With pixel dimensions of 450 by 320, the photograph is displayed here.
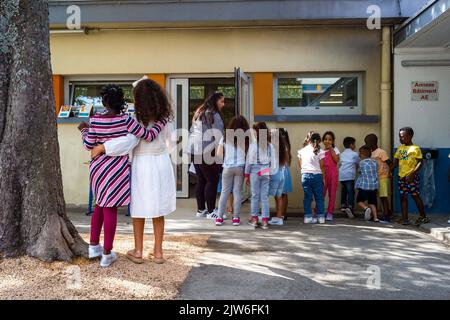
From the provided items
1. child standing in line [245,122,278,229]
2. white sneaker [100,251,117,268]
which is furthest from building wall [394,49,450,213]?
white sneaker [100,251,117,268]

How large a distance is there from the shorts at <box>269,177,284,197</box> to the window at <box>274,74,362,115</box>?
2.25m

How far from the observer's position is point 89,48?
931 cm

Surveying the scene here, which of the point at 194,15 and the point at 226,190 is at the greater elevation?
the point at 194,15

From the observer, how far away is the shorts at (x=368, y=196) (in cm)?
808

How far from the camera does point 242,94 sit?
343 inches

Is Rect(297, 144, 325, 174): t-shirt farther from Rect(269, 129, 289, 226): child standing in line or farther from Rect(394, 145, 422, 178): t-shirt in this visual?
Rect(394, 145, 422, 178): t-shirt

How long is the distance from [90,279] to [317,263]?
7.70 ft

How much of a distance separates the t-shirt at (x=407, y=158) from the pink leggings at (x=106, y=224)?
5102 mm

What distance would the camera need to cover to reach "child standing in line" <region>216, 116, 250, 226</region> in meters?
7.05

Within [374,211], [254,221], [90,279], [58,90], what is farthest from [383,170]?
[58,90]

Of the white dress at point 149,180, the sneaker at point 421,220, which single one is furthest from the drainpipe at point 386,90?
the white dress at point 149,180
